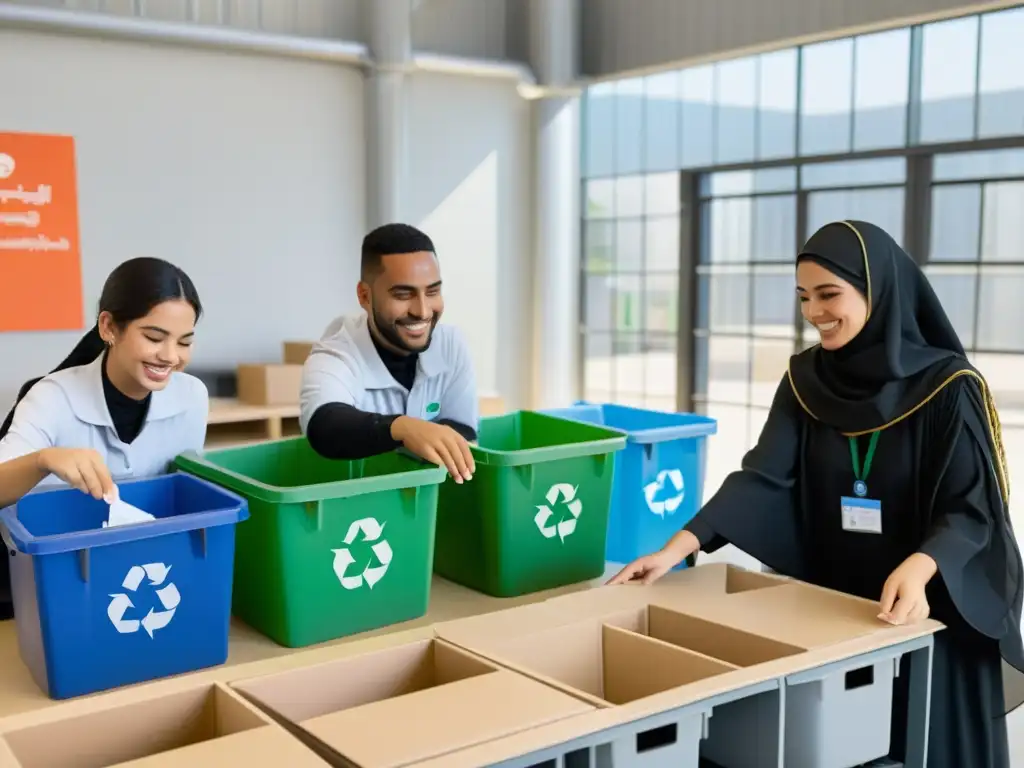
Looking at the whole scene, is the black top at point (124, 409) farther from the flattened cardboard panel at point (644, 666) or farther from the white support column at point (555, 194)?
the white support column at point (555, 194)

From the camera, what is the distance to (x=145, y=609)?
148 centimetres

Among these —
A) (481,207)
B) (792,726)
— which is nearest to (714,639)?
(792,726)

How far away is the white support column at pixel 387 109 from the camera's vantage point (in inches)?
199

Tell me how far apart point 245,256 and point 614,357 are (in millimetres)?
2589

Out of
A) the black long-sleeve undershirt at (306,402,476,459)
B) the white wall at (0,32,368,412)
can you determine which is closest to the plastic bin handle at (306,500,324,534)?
the black long-sleeve undershirt at (306,402,476,459)

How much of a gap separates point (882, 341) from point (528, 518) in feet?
2.35

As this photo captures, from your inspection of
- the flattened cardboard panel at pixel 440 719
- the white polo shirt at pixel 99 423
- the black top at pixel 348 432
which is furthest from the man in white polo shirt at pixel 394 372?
the flattened cardboard panel at pixel 440 719

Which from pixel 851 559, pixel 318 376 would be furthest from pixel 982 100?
pixel 318 376

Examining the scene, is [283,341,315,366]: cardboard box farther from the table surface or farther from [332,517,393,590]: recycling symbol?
[332,517,393,590]: recycling symbol

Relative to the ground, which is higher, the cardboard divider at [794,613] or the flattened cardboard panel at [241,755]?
the flattened cardboard panel at [241,755]

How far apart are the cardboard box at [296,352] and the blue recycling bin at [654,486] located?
8.44ft

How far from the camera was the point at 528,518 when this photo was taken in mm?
1905

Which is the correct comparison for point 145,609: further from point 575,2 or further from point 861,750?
point 575,2

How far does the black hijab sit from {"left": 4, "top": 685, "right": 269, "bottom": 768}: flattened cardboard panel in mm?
1167
